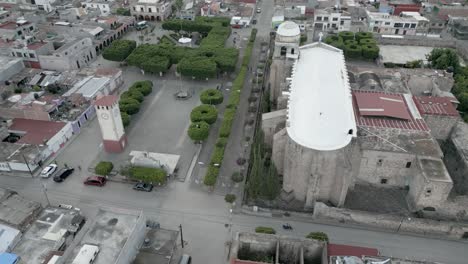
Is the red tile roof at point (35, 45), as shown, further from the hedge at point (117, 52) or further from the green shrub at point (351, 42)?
the green shrub at point (351, 42)

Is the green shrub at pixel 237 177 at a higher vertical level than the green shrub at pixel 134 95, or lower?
lower

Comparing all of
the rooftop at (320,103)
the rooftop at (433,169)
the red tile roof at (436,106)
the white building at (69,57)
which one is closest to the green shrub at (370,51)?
the rooftop at (320,103)

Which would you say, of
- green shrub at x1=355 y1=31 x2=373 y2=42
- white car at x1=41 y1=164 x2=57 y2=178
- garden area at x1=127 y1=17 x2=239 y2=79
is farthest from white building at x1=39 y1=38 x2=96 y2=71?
green shrub at x1=355 y1=31 x2=373 y2=42

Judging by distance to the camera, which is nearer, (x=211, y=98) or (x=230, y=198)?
(x=230, y=198)

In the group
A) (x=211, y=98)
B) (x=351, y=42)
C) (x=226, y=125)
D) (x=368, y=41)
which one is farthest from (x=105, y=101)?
(x=368, y=41)

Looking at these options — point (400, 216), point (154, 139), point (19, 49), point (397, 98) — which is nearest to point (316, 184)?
point (400, 216)

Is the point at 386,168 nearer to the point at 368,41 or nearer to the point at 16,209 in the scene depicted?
the point at 368,41

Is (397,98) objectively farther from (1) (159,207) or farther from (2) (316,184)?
(1) (159,207)
